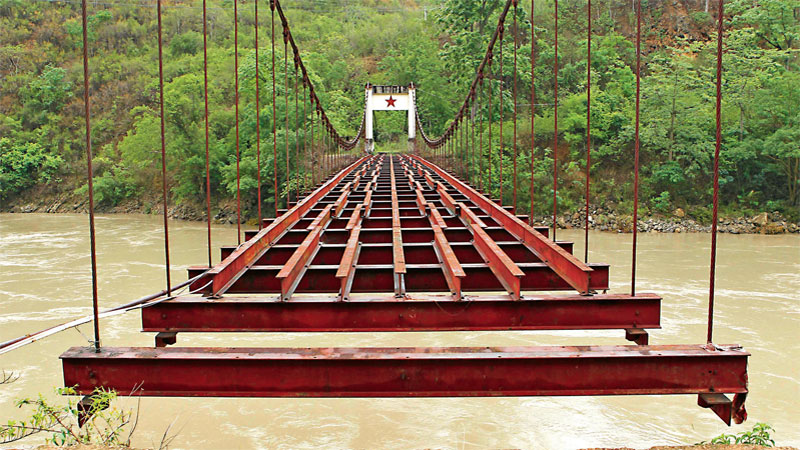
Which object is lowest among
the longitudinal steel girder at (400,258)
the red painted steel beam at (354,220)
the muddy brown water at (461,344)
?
the muddy brown water at (461,344)

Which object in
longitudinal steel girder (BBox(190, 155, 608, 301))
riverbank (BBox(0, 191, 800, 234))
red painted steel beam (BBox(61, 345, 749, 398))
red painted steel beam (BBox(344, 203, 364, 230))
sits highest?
red painted steel beam (BBox(344, 203, 364, 230))

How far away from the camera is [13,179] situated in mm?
36719

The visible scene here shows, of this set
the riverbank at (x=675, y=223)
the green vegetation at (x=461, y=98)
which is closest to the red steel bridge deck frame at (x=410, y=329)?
the green vegetation at (x=461, y=98)

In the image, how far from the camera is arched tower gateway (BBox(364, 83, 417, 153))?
132 ft

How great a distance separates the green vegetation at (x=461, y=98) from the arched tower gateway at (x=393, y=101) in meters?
1.34

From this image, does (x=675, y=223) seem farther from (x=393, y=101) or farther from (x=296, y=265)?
(x=393, y=101)

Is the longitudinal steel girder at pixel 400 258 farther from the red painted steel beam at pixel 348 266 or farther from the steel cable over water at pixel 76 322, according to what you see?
the steel cable over water at pixel 76 322

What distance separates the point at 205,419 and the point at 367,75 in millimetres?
49970

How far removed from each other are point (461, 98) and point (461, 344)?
1090 inches

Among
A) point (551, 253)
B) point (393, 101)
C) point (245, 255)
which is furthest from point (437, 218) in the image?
point (393, 101)

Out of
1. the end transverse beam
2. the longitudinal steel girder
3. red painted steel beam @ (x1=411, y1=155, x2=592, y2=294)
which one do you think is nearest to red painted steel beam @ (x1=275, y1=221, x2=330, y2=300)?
the longitudinal steel girder

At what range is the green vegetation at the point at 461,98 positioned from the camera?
81.8 ft

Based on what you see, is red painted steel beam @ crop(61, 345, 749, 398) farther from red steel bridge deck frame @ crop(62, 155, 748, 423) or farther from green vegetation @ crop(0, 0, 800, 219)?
green vegetation @ crop(0, 0, 800, 219)

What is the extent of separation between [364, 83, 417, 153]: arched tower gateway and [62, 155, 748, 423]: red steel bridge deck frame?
115 ft
